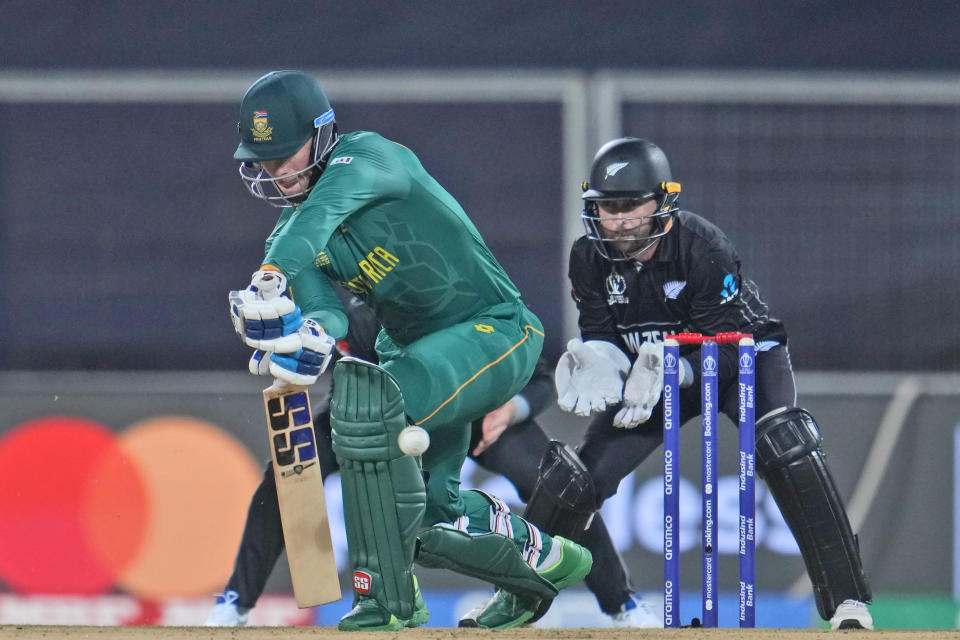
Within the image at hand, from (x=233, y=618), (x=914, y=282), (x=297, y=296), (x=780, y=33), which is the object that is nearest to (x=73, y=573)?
(x=233, y=618)

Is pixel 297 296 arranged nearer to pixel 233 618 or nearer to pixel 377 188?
pixel 377 188

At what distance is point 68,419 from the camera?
635cm

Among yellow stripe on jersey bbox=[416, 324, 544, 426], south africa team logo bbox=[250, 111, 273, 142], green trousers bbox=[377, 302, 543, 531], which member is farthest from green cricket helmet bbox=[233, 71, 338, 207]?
yellow stripe on jersey bbox=[416, 324, 544, 426]

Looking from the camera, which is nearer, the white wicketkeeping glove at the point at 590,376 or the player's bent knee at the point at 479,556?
the player's bent knee at the point at 479,556

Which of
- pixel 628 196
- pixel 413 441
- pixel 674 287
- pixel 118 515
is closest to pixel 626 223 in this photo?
pixel 628 196

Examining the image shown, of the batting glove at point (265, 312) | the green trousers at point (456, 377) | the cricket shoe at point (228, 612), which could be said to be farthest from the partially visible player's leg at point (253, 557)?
the batting glove at point (265, 312)

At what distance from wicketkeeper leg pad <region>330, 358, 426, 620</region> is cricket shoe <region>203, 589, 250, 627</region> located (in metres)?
1.50

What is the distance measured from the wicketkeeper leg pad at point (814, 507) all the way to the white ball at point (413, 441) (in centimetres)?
123

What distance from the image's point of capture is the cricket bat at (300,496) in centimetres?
411

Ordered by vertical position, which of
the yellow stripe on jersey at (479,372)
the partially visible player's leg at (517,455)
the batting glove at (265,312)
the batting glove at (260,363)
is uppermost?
the batting glove at (265,312)

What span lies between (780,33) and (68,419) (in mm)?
4066

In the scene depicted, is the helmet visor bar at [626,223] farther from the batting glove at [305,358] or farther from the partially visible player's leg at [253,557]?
the partially visible player's leg at [253,557]

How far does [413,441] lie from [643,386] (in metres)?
1.12

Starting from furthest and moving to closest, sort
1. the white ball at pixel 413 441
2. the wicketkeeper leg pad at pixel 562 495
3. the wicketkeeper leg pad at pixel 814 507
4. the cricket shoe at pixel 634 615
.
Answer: the cricket shoe at pixel 634 615
the wicketkeeper leg pad at pixel 562 495
the wicketkeeper leg pad at pixel 814 507
the white ball at pixel 413 441
